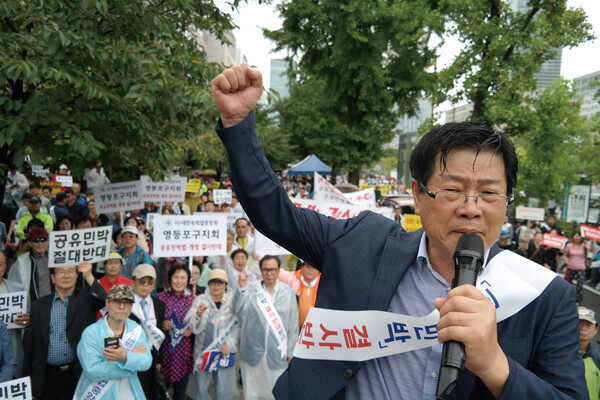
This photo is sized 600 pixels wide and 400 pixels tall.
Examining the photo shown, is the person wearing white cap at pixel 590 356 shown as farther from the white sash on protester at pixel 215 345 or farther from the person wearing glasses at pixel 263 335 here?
the white sash on protester at pixel 215 345

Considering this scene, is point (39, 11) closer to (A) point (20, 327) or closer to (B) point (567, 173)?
(A) point (20, 327)

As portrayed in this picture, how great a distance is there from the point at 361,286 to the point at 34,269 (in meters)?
5.51

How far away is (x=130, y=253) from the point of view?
7.14 metres

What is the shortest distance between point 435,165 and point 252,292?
4.47m

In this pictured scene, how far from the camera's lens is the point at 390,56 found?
22.4 metres

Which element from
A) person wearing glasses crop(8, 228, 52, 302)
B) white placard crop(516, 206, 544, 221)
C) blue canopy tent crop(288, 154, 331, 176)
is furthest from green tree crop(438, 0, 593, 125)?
person wearing glasses crop(8, 228, 52, 302)

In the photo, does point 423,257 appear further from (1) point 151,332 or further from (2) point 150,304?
(2) point 150,304

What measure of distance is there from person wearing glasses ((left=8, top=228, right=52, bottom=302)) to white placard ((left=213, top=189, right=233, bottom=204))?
833 centimetres

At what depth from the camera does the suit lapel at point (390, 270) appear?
54.6 inches

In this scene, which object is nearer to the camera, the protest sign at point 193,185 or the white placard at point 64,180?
the white placard at point 64,180

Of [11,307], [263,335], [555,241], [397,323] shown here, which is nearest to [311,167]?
[555,241]

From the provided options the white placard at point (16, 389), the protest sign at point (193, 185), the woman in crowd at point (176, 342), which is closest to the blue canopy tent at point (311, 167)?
the protest sign at point (193, 185)

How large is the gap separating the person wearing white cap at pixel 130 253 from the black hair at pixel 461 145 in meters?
6.27

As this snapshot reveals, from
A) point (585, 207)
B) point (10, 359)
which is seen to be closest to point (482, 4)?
point (585, 207)
